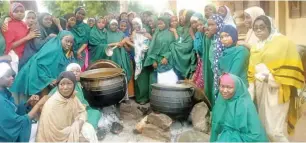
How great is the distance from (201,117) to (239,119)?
1.86 metres

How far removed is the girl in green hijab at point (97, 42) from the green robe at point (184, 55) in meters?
1.28

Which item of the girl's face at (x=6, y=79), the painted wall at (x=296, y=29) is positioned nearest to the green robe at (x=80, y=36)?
the girl's face at (x=6, y=79)

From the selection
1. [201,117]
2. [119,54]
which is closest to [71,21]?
[119,54]

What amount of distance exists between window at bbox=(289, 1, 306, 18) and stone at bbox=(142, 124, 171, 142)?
17.3 ft

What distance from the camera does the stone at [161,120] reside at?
188 inches

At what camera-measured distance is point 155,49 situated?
19.7 feet

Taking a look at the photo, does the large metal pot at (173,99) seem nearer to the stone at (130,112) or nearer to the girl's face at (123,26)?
the stone at (130,112)

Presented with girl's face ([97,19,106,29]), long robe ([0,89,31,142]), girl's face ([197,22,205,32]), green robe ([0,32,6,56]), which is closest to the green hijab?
girl's face ([197,22,205,32])

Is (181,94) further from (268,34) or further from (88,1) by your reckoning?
(88,1)

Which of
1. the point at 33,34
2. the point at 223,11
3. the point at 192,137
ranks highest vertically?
the point at 223,11

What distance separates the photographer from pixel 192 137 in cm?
473

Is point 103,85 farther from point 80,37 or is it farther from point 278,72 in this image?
point 278,72

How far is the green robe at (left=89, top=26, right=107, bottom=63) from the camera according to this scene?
20.3 feet

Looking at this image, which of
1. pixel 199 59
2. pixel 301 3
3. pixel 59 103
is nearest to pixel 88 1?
pixel 301 3
